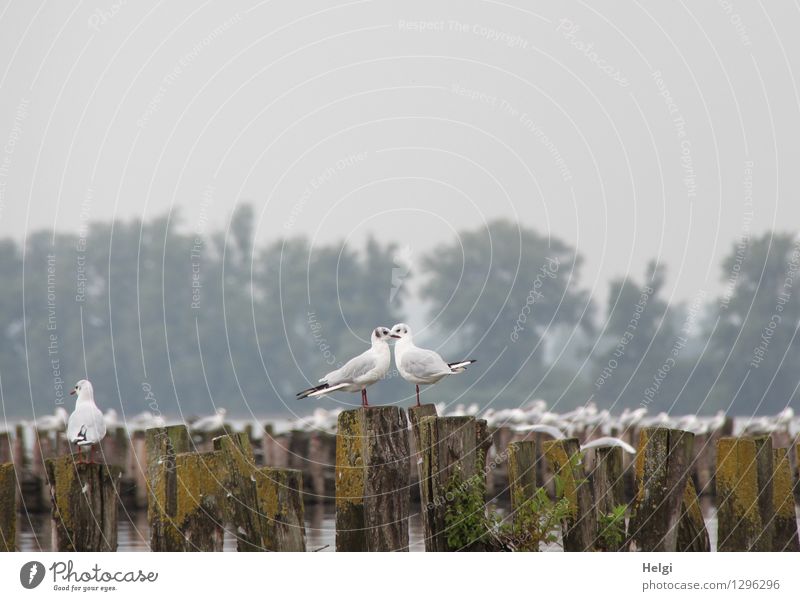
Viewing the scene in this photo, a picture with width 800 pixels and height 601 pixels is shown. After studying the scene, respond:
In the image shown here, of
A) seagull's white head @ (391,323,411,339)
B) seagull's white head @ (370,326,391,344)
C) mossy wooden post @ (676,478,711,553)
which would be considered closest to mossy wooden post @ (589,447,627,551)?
mossy wooden post @ (676,478,711,553)

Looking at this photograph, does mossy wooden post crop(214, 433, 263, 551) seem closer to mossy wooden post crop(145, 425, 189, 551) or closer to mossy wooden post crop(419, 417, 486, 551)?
mossy wooden post crop(145, 425, 189, 551)

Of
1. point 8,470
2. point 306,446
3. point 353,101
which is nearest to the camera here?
point 8,470

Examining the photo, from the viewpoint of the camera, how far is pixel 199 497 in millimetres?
12086

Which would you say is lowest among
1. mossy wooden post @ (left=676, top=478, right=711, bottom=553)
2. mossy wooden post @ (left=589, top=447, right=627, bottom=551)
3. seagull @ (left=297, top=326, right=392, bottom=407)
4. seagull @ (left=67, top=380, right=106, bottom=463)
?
mossy wooden post @ (left=676, top=478, right=711, bottom=553)

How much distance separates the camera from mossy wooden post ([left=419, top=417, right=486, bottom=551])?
39.6 ft

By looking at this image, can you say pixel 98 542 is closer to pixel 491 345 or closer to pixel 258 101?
pixel 258 101

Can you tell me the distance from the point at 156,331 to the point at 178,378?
13.9ft

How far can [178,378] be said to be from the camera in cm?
4522

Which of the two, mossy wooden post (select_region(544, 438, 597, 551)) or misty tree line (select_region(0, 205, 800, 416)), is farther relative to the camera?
misty tree line (select_region(0, 205, 800, 416))

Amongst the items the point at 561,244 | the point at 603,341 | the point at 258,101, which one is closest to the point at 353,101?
the point at 258,101

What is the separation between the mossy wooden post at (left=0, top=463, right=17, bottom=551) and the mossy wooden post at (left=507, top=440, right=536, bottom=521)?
431cm

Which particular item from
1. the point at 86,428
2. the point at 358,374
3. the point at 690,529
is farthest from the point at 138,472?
the point at 690,529
